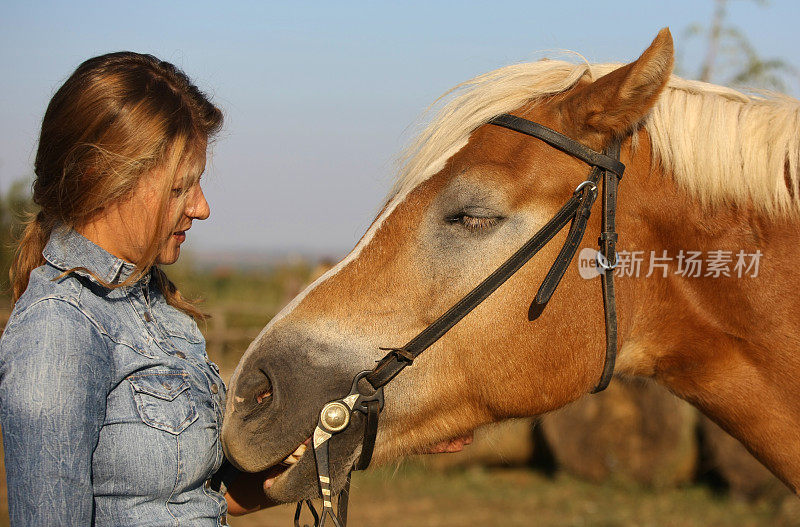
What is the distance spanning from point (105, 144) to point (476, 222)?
1.13 meters

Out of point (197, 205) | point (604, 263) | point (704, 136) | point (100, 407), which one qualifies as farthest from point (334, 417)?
point (704, 136)

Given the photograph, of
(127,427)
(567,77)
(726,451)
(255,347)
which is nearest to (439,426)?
(255,347)

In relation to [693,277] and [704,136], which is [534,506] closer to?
[693,277]

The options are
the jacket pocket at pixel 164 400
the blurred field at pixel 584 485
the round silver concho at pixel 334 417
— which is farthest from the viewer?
the blurred field at pixel 584 485

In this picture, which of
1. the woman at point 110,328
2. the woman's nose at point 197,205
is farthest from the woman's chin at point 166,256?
the woman's nose at point 197,205

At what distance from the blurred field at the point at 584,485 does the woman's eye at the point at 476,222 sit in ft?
14.0

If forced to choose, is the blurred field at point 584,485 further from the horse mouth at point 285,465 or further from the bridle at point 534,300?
the bridle at point 534,300

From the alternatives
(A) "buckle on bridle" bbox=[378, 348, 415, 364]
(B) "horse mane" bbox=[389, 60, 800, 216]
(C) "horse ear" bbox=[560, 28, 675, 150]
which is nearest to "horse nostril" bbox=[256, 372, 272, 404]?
(A) "buckle on bridle" bbox=[378, 348, 415, 364]

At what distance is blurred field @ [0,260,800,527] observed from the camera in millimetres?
6332

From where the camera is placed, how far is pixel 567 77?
2.20 meters

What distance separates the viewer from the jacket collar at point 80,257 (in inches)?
67.0

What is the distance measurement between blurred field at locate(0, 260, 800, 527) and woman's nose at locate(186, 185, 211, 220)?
3968 millimetres

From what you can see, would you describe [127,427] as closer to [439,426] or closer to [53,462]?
[53,462]

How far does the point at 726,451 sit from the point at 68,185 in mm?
7062
